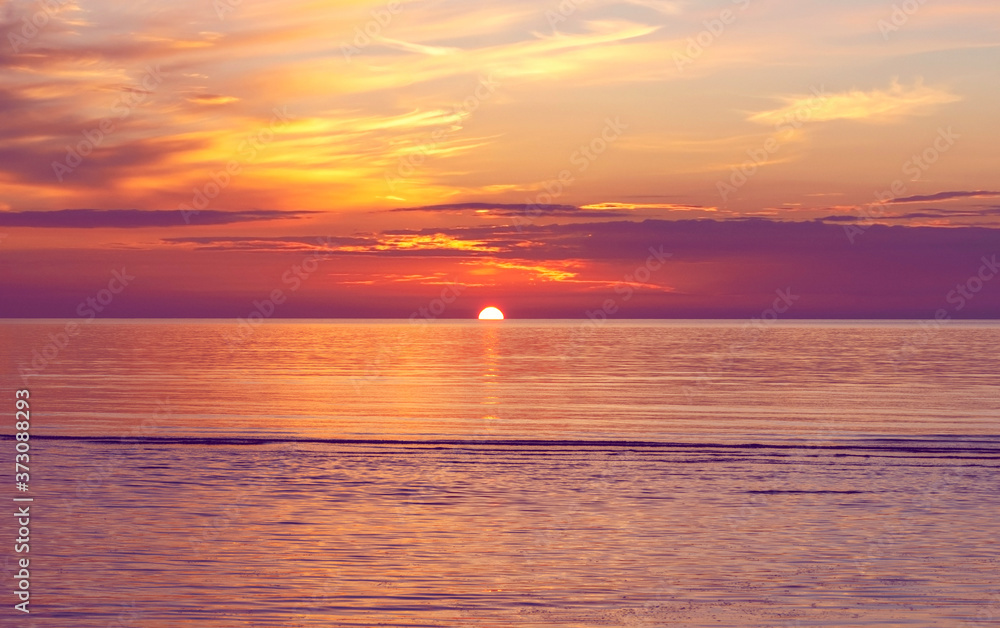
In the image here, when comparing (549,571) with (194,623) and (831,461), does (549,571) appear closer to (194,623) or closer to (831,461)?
(194,623)

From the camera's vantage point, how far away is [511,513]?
27.8 m

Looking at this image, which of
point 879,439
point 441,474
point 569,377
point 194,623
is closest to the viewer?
point 194,623

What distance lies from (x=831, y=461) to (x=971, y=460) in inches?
207

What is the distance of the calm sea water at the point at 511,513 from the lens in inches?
762

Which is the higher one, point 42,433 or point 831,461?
point 42,433

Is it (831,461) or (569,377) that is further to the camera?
(569,377)

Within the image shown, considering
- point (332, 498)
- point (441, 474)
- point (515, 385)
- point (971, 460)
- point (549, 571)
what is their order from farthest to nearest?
point (515, 385)
point (971, 460)
point (441, 474)
point (332, 498)
point (549, 571)

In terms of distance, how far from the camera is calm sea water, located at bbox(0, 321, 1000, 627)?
1936 centimetres

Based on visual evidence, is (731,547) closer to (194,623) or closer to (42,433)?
(194,623)

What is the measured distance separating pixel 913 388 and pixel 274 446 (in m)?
51.1

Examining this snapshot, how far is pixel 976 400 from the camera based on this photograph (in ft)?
209

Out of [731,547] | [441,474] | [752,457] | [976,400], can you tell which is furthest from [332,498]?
[976,400]

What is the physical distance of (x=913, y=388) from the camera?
2926 inches

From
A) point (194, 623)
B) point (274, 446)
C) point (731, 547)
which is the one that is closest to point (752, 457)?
point (731, 547)
